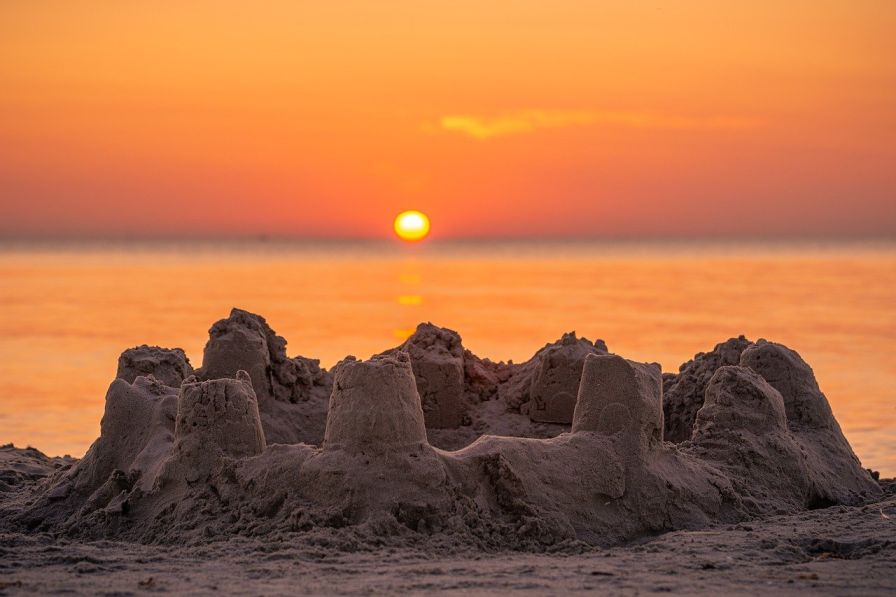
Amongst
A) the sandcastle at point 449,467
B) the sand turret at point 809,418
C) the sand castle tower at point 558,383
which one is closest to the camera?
the sandcastle at point 449,467

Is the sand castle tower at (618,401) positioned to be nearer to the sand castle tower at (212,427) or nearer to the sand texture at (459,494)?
the sand texture at (459,494)

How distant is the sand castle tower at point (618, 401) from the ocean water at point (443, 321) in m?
4.02

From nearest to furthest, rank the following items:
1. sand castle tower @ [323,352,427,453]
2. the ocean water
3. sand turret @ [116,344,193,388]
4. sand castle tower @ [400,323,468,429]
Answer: sand castle tower @ [323,352,427,453], sand turret @ [116,344,193,388], sand castle tower @ [400,323,468,429], the ocean water

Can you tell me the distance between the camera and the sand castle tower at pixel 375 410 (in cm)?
736

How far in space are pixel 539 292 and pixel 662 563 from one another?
3201 cm

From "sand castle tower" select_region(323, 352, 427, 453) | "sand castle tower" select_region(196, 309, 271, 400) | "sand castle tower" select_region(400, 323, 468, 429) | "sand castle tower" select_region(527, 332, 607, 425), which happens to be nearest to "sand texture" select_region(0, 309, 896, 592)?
"sand castle tower" select_region(323, 352, 427, 453)

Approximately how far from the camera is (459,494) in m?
7.30

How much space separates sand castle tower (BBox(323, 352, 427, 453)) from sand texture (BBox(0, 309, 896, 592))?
12mm

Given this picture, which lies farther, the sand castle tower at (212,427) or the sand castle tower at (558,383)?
the sand castle tower at (558,383)

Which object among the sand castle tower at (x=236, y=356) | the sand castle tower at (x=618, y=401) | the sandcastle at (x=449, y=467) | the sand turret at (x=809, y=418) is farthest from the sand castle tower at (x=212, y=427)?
the sand turret at (x=809, y=418)

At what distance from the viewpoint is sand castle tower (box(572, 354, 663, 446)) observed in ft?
26.0

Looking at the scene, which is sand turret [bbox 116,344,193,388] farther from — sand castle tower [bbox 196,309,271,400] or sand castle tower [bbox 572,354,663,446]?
sand castle tower [bbox 572,354,663,446]

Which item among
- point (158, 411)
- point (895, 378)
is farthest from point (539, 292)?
point (158, 411)

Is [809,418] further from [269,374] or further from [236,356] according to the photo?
[236,356]
